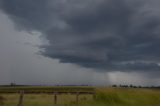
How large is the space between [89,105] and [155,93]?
14.0 metres

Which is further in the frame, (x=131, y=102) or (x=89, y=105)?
(x=131, y=102)

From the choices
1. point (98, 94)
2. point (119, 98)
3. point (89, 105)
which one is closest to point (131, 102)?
point (119, 98)

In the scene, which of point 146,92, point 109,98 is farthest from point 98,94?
point 146,92

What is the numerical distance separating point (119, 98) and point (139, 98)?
276 centimetres

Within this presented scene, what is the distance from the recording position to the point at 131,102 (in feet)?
117

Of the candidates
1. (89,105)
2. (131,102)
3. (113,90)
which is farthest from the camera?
(113,90)

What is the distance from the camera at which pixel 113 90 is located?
126 feet

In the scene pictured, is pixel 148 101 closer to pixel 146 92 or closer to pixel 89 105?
pixel 146 92

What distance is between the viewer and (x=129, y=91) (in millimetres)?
39500

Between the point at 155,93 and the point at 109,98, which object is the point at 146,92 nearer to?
the point at 155,93

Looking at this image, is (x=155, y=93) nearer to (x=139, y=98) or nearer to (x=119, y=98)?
(x=139, y=98)

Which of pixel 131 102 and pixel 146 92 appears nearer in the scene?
pixel 131 102

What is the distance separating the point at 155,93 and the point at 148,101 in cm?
378

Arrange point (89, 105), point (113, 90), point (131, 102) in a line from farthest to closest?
point (113, 90) → point (131, 102) → point (89, 105)
